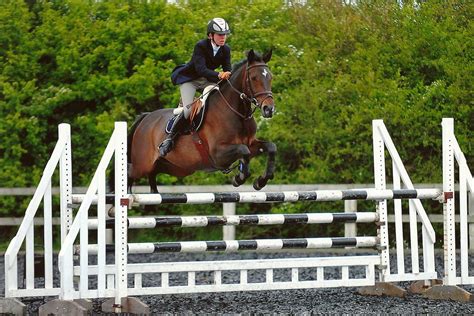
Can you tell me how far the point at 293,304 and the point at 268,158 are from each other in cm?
123

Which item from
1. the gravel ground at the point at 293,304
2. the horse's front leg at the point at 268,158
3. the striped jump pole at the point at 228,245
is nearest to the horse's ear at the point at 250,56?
the horse's front leg at the point at 268,158

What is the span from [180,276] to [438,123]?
15.0 ft

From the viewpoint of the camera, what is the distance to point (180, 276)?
Result: 11.1 m

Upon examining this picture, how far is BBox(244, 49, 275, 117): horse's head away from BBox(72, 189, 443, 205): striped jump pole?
68cm

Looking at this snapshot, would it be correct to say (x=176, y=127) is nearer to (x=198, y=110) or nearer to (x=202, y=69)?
(x=198, y=110)

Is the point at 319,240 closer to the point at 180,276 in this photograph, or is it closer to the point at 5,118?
→ the point at 180,276

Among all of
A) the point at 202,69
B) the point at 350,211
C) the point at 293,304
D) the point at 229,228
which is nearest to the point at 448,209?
the point at 293,304

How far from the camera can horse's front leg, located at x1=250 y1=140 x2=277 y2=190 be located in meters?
8.52

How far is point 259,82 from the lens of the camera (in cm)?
851

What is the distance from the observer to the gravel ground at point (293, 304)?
26.3 feet

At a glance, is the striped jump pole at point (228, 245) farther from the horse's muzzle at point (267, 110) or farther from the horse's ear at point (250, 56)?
the horse's ear at point (250, 56)

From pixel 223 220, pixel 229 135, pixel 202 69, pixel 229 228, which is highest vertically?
pixel 202 69

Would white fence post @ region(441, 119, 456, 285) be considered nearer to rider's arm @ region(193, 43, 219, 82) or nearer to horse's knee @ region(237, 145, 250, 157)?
horse's knee @ region(237, 145, 250, 157)

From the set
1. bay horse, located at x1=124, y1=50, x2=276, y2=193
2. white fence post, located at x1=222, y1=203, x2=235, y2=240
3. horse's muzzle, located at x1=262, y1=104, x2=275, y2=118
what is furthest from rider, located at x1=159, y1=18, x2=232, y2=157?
white fence post, located at x1=222, y1=203, x2=235, y2=240
